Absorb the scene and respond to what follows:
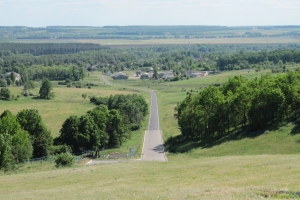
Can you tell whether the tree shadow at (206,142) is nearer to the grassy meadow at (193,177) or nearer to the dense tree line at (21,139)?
the grassy meadow at (193,177)

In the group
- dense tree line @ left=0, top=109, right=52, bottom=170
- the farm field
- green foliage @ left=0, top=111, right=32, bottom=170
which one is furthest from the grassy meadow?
the farm field

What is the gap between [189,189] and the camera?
27.4 metres

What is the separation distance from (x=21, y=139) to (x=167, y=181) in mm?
30016

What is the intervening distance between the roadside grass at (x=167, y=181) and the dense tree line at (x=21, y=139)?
12.4 meters

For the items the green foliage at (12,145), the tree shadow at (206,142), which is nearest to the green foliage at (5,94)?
the green foliage at (12,145)

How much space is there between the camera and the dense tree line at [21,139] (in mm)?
50688

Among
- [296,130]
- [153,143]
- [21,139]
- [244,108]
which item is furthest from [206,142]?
[21,139]

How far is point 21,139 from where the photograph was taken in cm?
5600

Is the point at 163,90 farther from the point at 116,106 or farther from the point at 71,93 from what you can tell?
the point at 116,106

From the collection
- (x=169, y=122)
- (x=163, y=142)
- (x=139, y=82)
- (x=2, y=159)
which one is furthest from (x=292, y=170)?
(x=139, y=82)

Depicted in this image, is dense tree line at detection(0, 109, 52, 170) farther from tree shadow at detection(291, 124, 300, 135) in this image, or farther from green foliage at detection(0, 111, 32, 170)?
tree shadow at detection(291, 124, 300, 135)

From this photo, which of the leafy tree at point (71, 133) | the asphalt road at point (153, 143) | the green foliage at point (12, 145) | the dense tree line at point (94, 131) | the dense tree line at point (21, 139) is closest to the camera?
the green foliage at point (12, 145)

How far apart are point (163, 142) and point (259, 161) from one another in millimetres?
32641

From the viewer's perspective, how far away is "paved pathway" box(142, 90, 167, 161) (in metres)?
58.1
